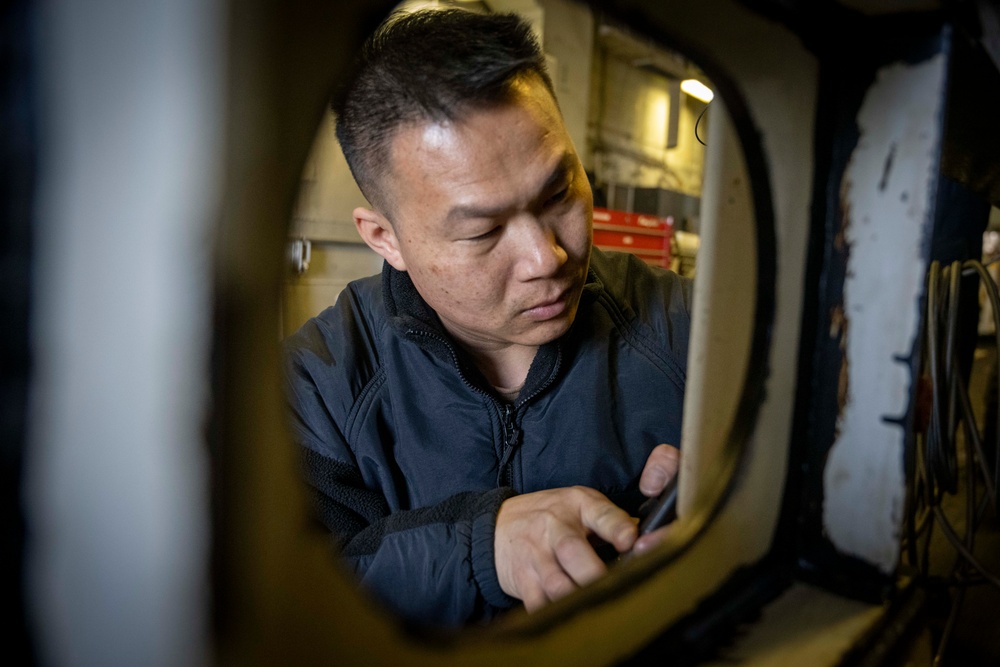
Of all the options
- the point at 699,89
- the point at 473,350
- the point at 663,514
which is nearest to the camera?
the point at 663,514

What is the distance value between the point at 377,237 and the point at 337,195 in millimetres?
1710

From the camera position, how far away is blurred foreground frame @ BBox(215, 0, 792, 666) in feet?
0.71

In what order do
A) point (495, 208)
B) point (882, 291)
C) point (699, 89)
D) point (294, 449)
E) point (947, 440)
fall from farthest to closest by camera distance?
1. point (699, 89)
2. point (495, 208)
3. point (947, 440)
4. point (882, 291)
5. point (294, 449)

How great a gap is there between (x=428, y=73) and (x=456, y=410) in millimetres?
555

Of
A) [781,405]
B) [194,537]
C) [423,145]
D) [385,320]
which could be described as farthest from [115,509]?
[385,320]

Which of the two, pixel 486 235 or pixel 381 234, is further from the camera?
pixel 381 234

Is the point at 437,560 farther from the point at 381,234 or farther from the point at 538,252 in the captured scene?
the point at 381,234

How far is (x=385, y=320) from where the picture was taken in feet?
3.80

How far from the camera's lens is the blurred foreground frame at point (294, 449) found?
215mm

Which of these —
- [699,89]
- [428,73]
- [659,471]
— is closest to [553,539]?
[659,471]

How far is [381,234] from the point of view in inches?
45.4

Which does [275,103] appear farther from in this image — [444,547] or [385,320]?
[385,320]

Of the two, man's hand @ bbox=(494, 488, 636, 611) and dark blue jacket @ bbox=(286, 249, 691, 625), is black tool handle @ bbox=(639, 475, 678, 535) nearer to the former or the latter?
man's hand @ bbox=(494, 488, 636, 611)

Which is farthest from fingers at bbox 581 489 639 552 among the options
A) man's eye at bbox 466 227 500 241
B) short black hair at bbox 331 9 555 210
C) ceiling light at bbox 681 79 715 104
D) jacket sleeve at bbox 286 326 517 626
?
ceiling light at bbox 681 79 715 104
